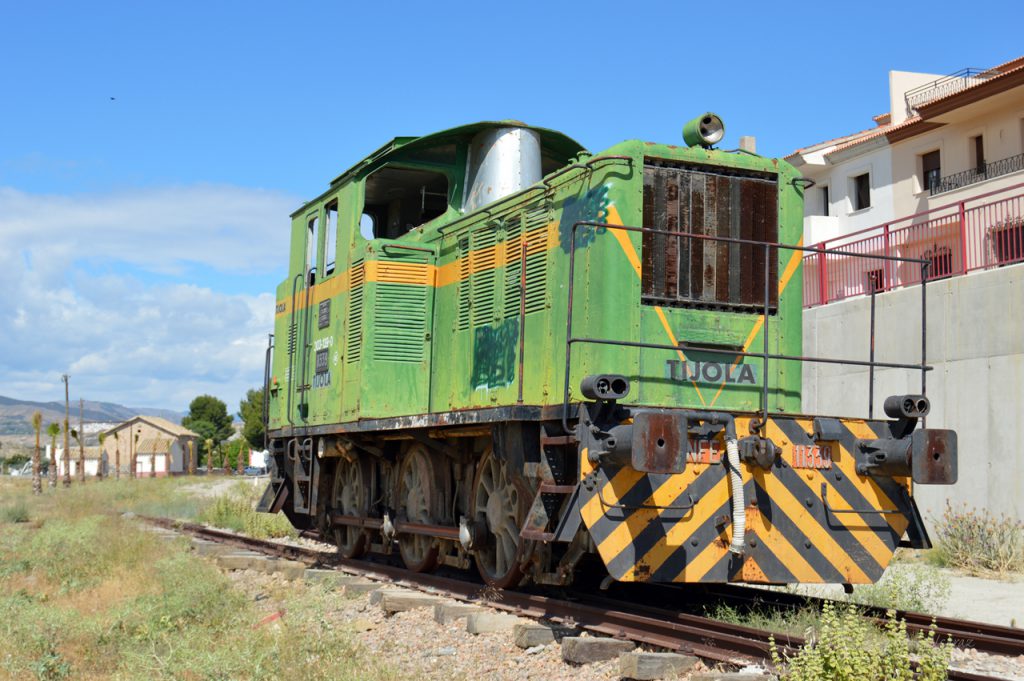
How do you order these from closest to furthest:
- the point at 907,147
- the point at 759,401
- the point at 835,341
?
the point at 759,401
the point at 835,341
the point at 907,147

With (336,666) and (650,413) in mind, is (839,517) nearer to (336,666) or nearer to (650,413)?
(650,413)

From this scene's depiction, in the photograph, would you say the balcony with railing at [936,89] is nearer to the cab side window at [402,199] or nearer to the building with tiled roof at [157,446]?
the cab side window at [402,199]

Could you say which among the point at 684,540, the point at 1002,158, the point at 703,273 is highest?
the point at 1002,158

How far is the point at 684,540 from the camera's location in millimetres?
6996

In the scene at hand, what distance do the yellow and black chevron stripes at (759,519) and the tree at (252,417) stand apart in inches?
3086

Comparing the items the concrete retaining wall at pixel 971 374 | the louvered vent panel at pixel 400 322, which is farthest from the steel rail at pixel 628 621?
the concrete retaining wall at pixel 971 374

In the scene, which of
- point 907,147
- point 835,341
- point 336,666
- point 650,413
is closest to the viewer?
point 336,666

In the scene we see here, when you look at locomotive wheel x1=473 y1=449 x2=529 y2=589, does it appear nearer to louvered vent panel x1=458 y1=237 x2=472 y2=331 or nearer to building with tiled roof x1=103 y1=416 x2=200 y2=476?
louvered vent panel x1=458 y1=237 x2=472 y2=331

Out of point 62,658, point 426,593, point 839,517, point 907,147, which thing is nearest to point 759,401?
point 839,517

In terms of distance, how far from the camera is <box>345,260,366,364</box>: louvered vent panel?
10336 millimetres

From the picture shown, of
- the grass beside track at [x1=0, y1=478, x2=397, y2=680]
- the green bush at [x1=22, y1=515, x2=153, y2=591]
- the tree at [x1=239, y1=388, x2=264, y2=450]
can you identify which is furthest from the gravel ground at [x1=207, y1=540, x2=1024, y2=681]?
the tree at [x1=239, y1=388, x2=264, y2=450]

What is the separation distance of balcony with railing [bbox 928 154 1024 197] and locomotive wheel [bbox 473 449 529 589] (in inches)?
955

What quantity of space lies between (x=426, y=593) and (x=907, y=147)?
28124 mm

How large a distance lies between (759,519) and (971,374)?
6448mm
